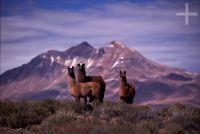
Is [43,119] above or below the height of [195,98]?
above

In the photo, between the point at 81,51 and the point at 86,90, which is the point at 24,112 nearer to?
the point at 86,90

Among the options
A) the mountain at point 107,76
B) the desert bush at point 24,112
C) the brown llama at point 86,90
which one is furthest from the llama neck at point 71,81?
the mountain at point 107,76

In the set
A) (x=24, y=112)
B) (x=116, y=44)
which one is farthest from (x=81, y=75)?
(x=116, y=44)

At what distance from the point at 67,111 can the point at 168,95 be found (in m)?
118

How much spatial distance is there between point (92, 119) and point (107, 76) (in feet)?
427

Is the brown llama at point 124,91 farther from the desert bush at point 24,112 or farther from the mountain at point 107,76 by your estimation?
the mountain at point 107,76

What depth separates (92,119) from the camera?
17078 mm

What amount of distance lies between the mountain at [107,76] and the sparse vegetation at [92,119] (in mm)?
93421

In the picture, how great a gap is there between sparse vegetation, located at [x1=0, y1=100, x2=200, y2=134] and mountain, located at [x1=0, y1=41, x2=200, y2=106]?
9342 cm

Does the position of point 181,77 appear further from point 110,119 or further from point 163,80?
point 110,119

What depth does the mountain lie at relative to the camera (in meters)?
136

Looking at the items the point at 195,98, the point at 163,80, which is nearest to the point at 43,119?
the point at 195,98

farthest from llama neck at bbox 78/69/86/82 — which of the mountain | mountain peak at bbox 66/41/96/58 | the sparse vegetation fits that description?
mountain peak at bbox 66/41/96/58

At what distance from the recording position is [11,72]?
192375 mm
